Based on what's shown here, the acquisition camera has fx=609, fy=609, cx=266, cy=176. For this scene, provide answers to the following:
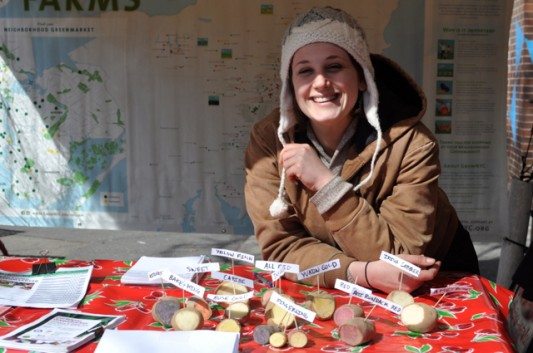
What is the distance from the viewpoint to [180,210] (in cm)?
378

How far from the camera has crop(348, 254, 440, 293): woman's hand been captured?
65.1 inches

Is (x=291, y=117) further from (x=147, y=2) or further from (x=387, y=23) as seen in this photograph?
(x=147, y=2)

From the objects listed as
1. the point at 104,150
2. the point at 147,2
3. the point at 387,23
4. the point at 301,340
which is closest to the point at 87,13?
the point at 147,2

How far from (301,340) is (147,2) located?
2757mm

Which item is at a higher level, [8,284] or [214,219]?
[8,284]

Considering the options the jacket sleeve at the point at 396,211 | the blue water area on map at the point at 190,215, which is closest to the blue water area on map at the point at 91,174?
the blue water area on map at the point at 190,215

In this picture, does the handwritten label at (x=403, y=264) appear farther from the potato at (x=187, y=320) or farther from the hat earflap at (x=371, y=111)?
the potato at (x=187, y=320)

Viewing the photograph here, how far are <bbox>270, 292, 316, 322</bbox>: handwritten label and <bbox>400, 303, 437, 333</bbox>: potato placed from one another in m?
0.22

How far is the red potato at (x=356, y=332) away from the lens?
1.31 metres

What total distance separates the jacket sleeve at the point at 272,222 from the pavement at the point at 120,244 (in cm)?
265

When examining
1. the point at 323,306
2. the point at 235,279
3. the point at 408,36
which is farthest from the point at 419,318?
the point at 408,36

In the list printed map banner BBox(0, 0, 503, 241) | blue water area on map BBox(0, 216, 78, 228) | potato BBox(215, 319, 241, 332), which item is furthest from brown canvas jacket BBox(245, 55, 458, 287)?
blue water area on map BBox(0, 216, 78, 228)

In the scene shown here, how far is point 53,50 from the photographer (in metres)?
3.71

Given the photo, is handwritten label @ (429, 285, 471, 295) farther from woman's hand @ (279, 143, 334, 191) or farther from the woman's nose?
the woman's nose
